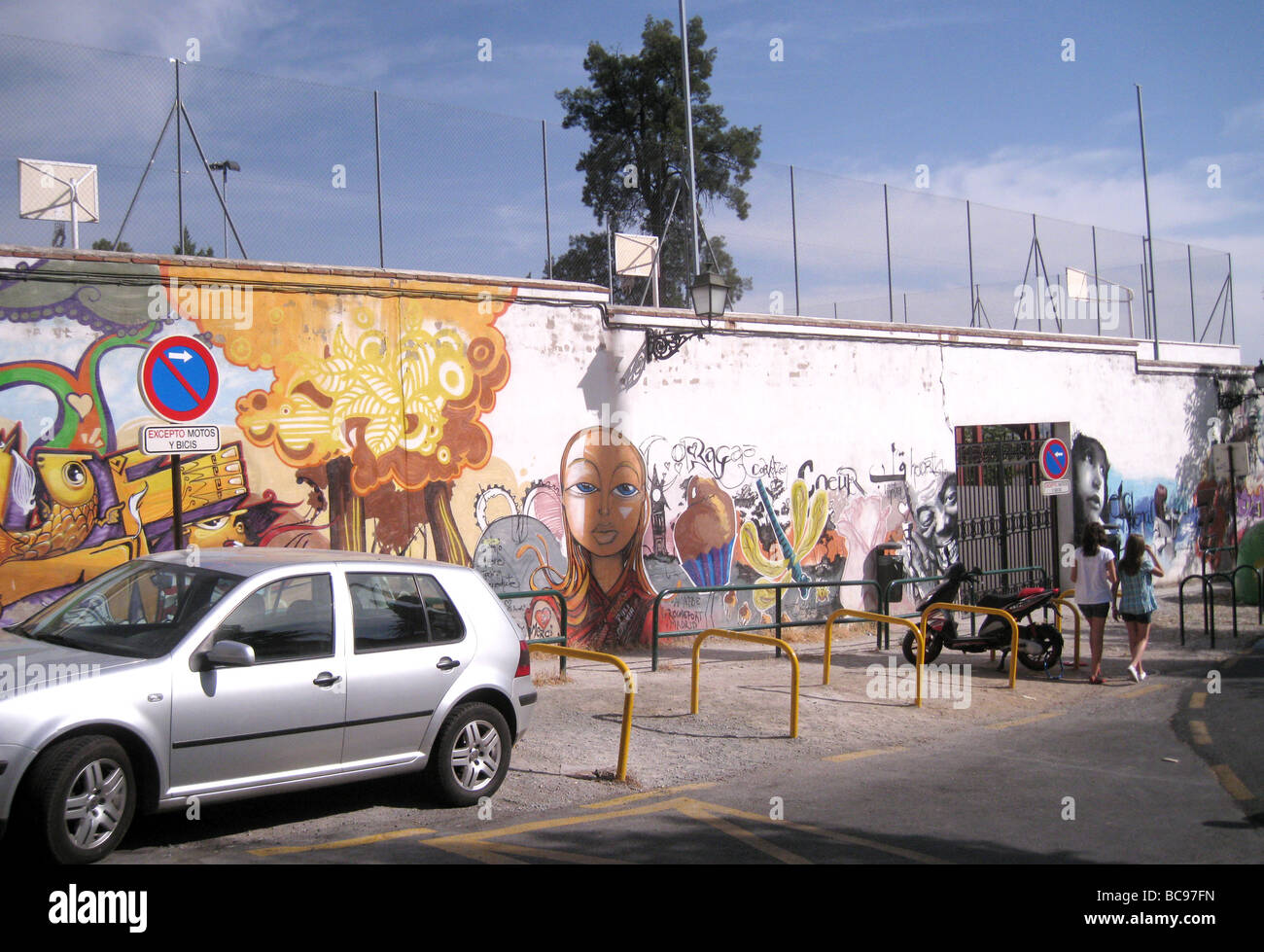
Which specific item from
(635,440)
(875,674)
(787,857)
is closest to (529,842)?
(787,857)

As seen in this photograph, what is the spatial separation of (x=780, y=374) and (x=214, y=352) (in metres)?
8.15

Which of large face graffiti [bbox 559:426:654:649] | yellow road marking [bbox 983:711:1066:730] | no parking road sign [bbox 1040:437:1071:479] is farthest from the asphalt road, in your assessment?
no parking road sign [bbox 1040:437:1071:479]

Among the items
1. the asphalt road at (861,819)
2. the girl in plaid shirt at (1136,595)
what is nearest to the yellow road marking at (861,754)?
the asphalt road at (861,819)

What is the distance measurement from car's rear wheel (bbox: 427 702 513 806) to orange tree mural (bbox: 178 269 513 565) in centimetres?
537

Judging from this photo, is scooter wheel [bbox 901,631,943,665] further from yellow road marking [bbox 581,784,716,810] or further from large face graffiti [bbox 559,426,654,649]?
yellow road marking [bbox 581,784,716,810]

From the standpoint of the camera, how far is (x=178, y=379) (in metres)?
8.04

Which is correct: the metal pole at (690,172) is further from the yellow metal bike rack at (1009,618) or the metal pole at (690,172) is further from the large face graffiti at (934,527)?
the yellow metal bike rack at (1009,618)

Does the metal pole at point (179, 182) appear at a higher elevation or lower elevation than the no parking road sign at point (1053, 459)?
higher

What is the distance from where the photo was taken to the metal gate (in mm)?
18688

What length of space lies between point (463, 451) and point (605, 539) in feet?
7.67

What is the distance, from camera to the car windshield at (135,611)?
579 cm

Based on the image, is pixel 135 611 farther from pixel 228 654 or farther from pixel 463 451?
pixel 463 451

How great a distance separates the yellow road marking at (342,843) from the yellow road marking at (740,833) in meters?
1.73

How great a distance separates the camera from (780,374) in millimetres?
15875
